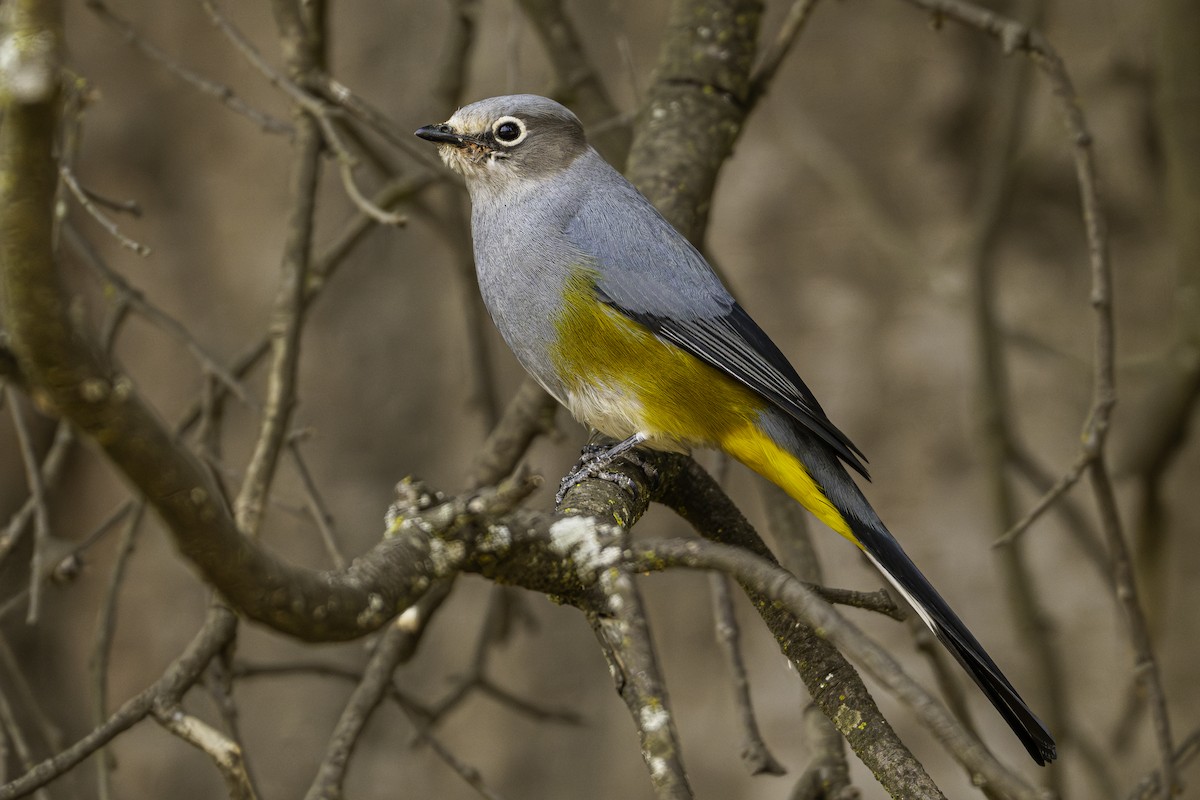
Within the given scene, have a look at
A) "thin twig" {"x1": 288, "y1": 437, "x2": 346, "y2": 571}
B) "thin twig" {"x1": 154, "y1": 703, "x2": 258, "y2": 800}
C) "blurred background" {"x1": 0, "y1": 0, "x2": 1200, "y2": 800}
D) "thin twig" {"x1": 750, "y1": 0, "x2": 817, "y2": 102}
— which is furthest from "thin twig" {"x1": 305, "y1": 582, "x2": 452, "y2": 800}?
"blurred background" {"x1": 0, "y1": 0, "x2": 1200, "y2": 800}

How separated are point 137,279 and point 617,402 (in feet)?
13.8

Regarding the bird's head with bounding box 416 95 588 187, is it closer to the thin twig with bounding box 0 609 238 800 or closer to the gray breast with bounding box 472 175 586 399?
the gray breast with bounding box 472 175 586 399

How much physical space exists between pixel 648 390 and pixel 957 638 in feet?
3.38

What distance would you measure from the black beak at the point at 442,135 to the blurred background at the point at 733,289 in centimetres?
232

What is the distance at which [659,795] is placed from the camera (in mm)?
1450

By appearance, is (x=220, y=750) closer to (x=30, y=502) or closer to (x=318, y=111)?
(x=30, y=502)

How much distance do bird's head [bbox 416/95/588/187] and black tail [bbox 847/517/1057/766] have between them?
140 centimetres

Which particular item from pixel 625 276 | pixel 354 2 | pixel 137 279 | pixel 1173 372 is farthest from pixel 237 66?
pixel 1173 372

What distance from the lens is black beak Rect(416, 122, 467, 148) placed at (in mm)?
3459

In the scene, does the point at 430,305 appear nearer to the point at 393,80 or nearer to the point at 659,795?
the point at 393,80

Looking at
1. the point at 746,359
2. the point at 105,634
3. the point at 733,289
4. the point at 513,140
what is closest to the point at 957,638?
the point at 746,359

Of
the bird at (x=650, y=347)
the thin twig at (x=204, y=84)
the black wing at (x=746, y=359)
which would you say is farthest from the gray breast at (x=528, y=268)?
the thin twig at (x=204, y=84)

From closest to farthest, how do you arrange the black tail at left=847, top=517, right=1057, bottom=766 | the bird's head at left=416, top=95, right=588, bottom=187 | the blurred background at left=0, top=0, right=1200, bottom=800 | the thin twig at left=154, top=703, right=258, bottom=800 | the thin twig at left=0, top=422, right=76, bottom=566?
the thin twig at left=154, top=703, right=258, bottom=800 → the black tail at left=847, top=517, right=1057, bottom=766 → the thin twig at left=0, top=422, right=76, bottom=566 → the bird's head at left=416, top=95, right=588, bottom=187 → the blurred background at left=0, top=0, right=1200, bottom=800

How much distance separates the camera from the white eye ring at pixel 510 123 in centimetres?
352
